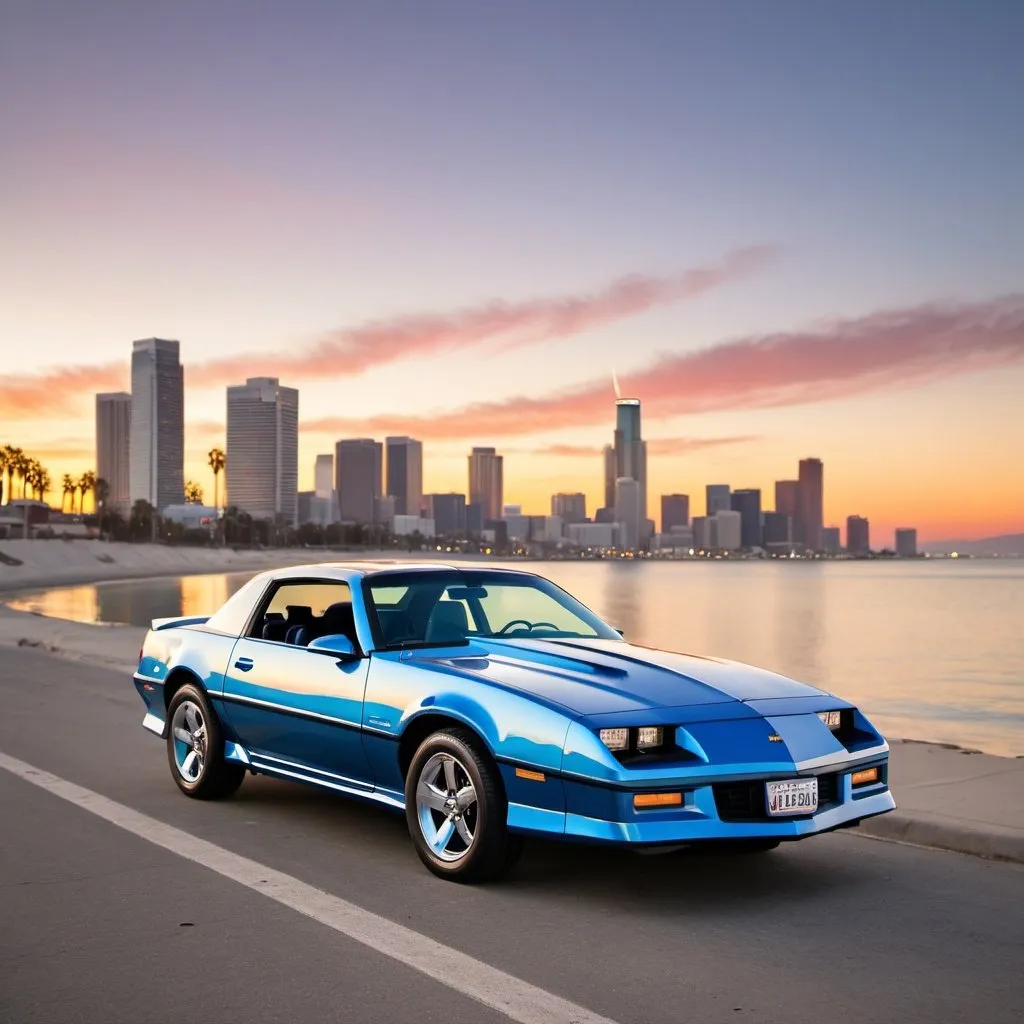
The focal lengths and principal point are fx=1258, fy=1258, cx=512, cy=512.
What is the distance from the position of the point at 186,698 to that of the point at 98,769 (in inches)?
64.8

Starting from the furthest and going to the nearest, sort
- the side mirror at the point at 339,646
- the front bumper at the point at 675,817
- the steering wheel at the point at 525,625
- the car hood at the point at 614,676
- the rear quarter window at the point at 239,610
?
the rear quarter window at the point at 239,610 → the steering wheel at the point at 525,625 → the side mirror at the point at 339,646 → the car hood at the point at 614,676 → the front bumper at the point at 675,817

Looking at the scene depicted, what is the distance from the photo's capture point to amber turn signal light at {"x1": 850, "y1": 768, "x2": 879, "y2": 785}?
19.9 feet

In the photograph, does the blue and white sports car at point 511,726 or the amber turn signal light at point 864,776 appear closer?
the blue and white sports car at point 511,726

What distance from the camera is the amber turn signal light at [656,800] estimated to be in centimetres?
547

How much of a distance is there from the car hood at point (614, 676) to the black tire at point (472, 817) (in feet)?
1.22

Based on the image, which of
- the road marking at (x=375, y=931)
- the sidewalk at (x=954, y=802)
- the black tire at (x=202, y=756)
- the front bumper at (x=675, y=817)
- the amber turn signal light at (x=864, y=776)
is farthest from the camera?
the black tire at (x=202, y=756)

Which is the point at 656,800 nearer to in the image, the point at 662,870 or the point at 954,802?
the point at 662,870

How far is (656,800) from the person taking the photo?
550cm

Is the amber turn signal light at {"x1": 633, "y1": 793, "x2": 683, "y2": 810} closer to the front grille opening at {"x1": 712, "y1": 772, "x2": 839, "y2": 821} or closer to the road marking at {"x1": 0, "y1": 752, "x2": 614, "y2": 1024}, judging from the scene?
the front grille opening at {"x1": 712, "y1": 772, "x2": 839, "y2": 821}

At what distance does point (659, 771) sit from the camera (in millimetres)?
5516

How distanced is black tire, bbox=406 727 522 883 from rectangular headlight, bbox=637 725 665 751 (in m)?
0.72

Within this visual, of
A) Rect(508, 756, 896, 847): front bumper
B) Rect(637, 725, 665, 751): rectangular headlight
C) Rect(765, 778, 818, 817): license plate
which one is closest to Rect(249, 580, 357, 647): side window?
Rect(508, 756, 896, 847): front bumper

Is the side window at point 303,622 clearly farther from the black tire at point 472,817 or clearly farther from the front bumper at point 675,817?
the front bumper at point 675,817

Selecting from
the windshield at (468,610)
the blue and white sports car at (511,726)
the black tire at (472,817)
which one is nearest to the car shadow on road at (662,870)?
the black tire at (472,817)
